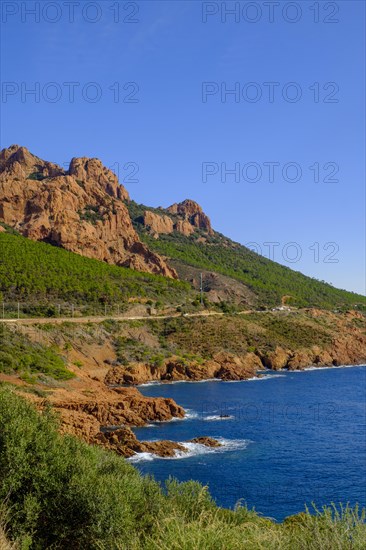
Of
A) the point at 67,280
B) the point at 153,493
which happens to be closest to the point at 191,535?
the point at 153,493

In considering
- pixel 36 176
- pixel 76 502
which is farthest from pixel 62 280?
pixel 36 176

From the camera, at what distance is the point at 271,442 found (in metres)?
44.5

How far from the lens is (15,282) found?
85125 millimetres

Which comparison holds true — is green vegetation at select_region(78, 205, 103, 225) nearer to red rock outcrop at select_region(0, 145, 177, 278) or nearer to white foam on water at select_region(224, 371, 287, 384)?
red rock outcrop at select_region(0, 145, 177, 278)

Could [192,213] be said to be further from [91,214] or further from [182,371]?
[182,371]

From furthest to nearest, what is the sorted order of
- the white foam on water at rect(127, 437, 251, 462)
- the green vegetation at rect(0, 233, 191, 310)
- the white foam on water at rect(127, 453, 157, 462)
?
the green vegetation at rect(0, 233, 191, 310) → the white foam on water at rect(127, 437, 251, 462) → the white foam on water at rect(127, 453, 157, 462)

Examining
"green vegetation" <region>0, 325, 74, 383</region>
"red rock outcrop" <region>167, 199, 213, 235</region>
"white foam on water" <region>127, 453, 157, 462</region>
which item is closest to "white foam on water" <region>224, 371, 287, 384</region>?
"green vegetation" <region>0, 325, 74, 383</region>

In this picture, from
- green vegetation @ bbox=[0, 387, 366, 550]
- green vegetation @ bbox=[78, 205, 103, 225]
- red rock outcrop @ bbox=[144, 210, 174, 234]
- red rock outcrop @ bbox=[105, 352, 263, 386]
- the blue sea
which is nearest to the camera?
green vegetation @ bbox=[0, 387, 366, 550]

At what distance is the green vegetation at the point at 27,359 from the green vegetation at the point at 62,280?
14407mm

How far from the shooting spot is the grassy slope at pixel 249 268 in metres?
140

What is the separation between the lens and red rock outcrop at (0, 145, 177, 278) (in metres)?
116

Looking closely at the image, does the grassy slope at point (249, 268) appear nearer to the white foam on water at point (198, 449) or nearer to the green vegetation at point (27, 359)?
the green vegetation at point (27, 359)

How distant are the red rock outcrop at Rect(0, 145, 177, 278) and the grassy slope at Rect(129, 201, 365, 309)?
16.1 metres

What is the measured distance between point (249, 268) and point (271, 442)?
117 metres
